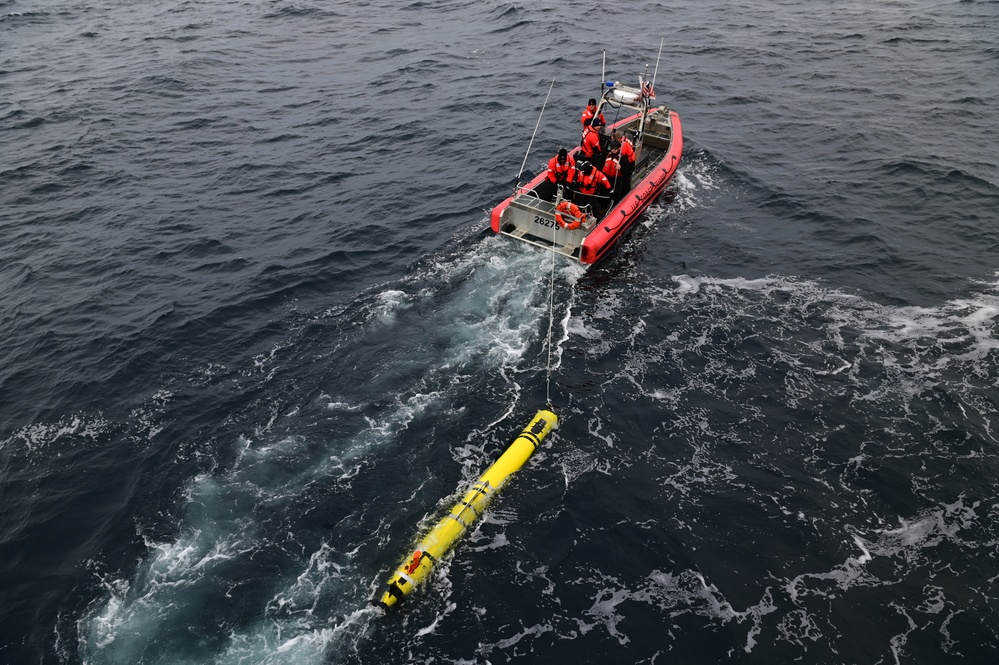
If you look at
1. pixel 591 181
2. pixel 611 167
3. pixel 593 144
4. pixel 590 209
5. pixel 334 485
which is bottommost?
pixel 334 485

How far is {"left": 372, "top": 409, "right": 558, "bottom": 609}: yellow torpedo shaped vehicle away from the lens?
39.1 feet

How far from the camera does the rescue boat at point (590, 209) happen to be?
20.6 metres

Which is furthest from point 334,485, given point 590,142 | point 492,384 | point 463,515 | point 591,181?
point 590,142

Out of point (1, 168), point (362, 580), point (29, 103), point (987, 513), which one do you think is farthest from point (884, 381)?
point (29, 103)

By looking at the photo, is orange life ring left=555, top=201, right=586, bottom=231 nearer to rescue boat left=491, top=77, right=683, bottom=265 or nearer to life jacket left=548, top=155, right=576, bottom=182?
rescue boat left=491, top=77, right=683, bottom=265

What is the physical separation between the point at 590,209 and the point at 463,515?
39.7 ft

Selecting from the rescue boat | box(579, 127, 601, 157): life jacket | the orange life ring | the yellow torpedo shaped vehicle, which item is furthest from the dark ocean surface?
box(579, 127, 601, 157): life jacket

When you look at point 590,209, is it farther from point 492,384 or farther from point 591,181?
point 492,384

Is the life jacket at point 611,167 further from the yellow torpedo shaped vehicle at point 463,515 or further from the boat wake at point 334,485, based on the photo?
the yellow torpedo shaped vehicle at point 463,515

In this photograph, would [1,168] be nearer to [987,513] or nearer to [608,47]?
[608,47]

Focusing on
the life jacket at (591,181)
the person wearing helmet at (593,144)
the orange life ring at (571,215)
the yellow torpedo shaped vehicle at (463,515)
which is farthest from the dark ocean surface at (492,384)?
the person wearing helmet at (593,144)

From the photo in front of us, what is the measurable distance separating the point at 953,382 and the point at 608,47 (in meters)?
28.9

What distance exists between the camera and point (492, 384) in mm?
16625

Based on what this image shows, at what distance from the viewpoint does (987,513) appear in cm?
1327
